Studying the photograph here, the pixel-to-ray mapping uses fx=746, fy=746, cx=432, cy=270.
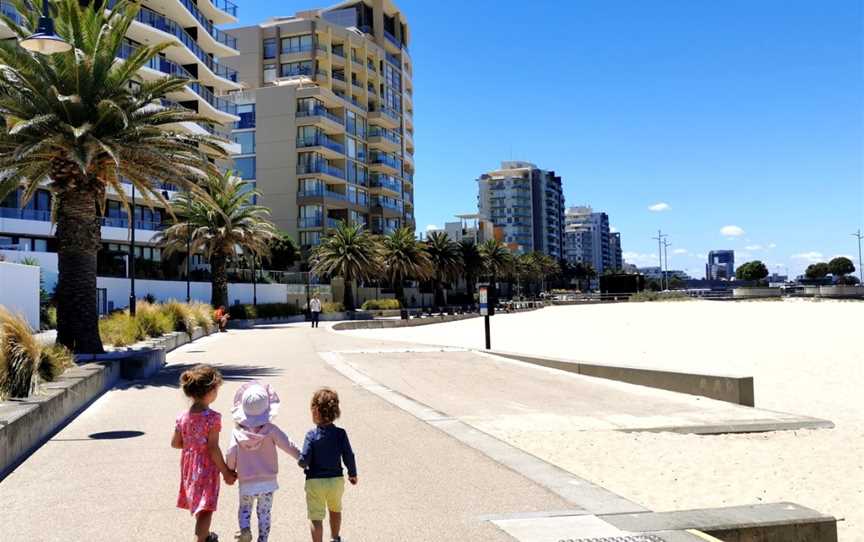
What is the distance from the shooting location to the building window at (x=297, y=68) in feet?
261

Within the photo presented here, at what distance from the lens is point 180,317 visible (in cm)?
2872

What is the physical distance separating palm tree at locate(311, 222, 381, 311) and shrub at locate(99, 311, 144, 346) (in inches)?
1397

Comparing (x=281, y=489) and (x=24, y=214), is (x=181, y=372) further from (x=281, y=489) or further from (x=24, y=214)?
(x=24, y=214)

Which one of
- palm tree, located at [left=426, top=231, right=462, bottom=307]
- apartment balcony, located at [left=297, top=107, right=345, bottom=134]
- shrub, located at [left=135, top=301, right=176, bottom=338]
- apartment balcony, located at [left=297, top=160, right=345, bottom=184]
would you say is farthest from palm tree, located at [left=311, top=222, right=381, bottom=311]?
shrub, located at [left=135, top=301, right=176, bottom=338]

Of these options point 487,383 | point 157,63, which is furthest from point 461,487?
point 157,63

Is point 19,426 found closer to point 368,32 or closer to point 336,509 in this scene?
point 336,509

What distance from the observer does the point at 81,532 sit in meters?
5.39

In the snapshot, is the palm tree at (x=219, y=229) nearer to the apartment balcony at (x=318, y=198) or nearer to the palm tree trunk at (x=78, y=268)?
the palm tree trunk at (x=78, y=268)

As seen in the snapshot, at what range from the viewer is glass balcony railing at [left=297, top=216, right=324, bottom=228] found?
241ft

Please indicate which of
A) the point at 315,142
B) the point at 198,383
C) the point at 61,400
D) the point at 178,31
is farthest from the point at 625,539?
the point at 315,142

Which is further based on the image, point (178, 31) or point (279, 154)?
point (279, 154)

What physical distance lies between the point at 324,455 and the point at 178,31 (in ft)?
188

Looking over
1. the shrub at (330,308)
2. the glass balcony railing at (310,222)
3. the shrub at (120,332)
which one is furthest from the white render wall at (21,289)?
the glass balcony railing at (310,222)

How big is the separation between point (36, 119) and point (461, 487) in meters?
13.1
